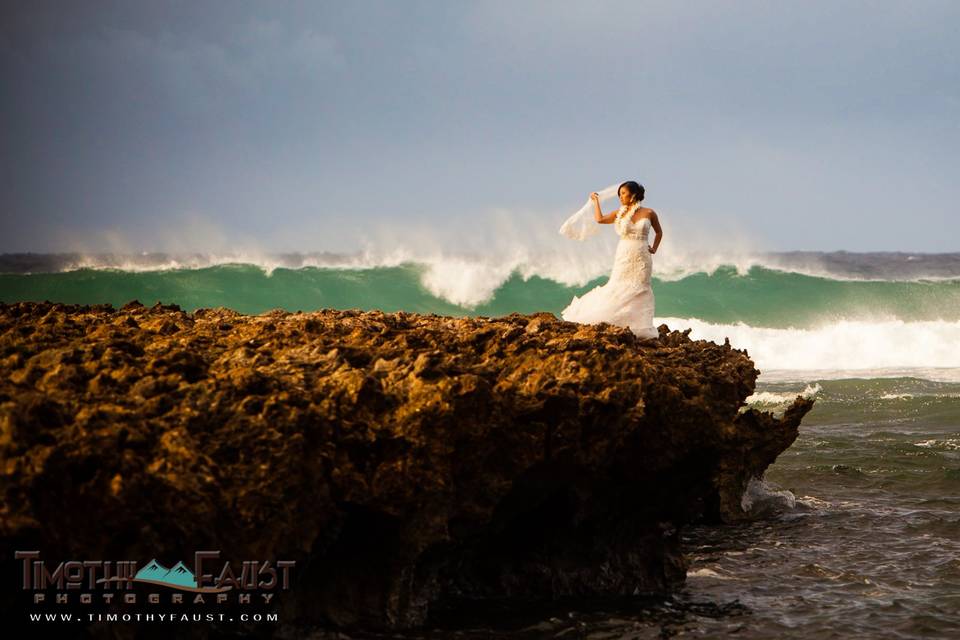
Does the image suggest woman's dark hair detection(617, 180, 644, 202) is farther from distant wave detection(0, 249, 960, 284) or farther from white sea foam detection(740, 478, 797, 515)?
distant wave detection(0, 249, 960, 284)

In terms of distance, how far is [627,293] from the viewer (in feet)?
31.4

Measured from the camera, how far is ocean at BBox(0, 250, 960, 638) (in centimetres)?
644

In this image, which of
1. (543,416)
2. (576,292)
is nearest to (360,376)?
(543,416)

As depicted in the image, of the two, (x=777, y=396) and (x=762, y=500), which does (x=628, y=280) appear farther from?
(x=777, y=396)

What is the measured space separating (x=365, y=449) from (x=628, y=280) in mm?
5037

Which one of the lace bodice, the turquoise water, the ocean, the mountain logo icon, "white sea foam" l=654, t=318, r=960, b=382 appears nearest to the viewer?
the mountain logo icon

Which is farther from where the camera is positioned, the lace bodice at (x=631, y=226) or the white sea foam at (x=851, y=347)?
the white sea foam at (x=851, y=347)

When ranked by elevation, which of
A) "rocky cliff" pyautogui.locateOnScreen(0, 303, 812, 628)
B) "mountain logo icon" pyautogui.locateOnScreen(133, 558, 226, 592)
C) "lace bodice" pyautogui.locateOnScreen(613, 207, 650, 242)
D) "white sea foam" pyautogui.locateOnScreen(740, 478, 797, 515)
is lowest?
"white sea foam" pyautogui.locateOnScreen(740, 478, 797, 515)

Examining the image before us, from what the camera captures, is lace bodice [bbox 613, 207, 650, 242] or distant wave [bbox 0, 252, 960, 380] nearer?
lace bodice [bbox 613, 207, 650, 242]

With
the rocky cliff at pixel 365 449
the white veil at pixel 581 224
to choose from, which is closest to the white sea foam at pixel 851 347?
the white veil at pixel 581 224

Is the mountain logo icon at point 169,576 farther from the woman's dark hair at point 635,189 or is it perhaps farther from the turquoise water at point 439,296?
the turquoise water at point 439,296

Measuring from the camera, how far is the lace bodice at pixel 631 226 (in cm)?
994

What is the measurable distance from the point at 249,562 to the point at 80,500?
2.67 ft

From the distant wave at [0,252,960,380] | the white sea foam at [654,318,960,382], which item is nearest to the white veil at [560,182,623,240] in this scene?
the white sea foam at [654,318,960,382]
